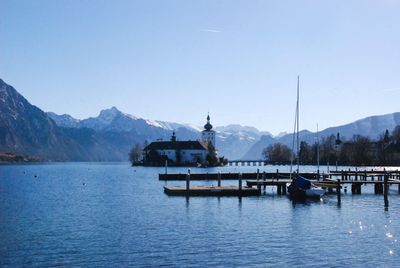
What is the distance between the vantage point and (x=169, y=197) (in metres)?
76.2

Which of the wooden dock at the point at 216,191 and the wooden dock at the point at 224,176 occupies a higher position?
the wooden dock at the point at 224,176

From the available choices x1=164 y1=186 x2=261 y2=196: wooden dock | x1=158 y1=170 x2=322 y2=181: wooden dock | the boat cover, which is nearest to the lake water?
the boat cover

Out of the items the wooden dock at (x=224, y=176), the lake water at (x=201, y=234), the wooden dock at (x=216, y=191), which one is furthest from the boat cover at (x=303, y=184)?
the wooden dock at (x=224, y=176)

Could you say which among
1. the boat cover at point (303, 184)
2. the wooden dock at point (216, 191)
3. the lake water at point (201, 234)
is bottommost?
the lake water at point (201, 234)

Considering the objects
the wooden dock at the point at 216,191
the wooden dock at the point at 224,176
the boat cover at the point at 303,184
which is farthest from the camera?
the wooden dock at the point at 224,176

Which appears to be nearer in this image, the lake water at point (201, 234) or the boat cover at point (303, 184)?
the lake water at point (201, 234)

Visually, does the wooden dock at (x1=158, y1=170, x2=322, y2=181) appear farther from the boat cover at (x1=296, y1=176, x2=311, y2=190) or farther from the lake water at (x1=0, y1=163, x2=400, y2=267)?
the lake water at (x1=0, y1=163, x2=400, y2=267)

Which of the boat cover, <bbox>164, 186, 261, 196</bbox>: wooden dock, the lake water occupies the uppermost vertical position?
the boat cover

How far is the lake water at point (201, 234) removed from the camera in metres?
35.0

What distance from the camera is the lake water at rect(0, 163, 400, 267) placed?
3503 centimetres

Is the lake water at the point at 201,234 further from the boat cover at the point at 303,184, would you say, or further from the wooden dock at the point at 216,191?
the wooden dock at the point at 216,191

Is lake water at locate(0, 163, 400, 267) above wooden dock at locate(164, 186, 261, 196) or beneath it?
beneath

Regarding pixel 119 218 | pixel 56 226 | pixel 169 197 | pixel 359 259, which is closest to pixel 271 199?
pixel 169 197

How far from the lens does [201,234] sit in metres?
43.7
